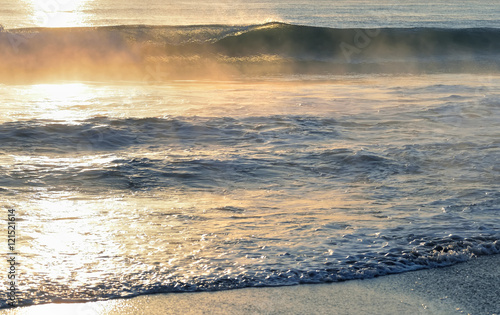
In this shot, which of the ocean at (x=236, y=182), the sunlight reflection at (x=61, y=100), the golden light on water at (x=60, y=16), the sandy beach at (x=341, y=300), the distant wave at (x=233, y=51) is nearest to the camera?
the sandy beach at (x=341, y=300)

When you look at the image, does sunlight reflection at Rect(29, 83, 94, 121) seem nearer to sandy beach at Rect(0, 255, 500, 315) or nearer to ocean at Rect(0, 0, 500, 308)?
ocean at Rect(0, 0, 500, 308)

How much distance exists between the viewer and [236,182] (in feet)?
16.6

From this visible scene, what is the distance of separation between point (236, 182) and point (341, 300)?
2249 mm

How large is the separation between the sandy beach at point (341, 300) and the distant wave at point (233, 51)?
11555 millimetres

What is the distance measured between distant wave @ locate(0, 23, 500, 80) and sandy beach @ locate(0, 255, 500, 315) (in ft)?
37.9

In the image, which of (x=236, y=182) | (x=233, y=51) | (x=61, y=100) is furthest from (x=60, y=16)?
(x=236, y=182)

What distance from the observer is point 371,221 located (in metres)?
3.97

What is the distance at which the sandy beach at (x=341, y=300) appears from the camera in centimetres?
283

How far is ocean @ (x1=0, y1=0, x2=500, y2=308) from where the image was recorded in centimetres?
329

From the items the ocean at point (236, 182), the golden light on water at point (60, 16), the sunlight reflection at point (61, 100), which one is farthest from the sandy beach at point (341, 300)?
the golden light on water at point (60, 16)

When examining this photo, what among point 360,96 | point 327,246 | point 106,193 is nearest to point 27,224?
point 106,193

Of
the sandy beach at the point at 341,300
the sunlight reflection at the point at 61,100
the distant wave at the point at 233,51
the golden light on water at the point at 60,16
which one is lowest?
the golden light on water at the point at 60,16

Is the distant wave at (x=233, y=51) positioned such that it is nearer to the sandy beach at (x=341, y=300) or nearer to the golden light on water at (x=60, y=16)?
the sandy beach at (x=341, y=300)

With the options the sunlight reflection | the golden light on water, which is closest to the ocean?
the sunlight reflection
